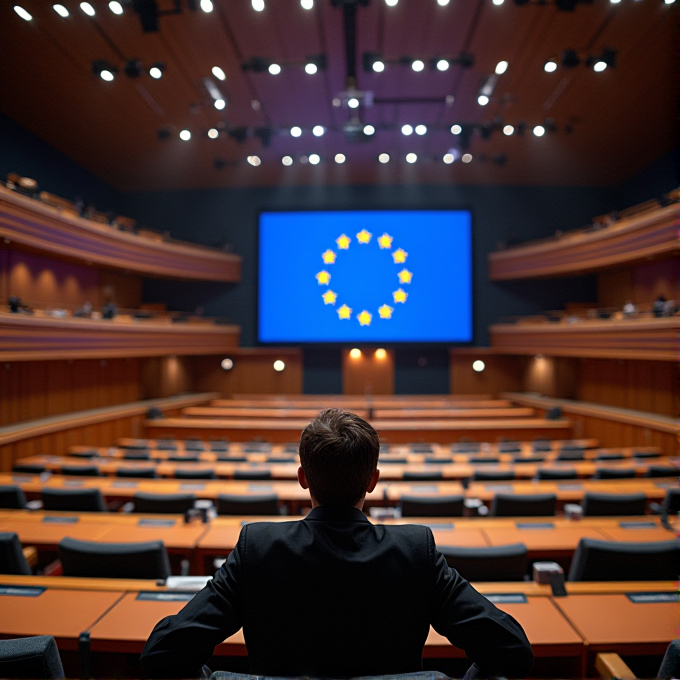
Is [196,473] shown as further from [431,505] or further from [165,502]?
[431,505]

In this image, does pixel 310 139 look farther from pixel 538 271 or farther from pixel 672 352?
pixel 672 352

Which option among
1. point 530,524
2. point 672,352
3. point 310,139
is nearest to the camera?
point 530,524

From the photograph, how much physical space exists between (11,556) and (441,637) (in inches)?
106

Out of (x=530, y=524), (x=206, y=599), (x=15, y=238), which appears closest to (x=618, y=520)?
(x=530, y=524)

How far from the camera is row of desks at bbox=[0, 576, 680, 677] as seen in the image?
81.1 inches

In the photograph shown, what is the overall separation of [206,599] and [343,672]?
0.45m

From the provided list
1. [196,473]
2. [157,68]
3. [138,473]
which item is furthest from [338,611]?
[157,68]

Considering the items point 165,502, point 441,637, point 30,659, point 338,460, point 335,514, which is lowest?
point 165,502

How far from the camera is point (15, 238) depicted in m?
9.80

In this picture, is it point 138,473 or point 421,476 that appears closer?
point 421,476

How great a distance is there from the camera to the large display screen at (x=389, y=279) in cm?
1727

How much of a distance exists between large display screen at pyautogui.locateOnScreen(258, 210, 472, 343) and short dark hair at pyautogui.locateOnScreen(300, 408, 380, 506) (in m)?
15.8

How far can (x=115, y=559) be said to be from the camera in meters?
2.75

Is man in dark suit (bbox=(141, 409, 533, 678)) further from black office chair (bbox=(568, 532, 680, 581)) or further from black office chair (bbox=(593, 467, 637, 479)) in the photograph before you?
black office chair (bbox=(593, 467, 637, 479))
